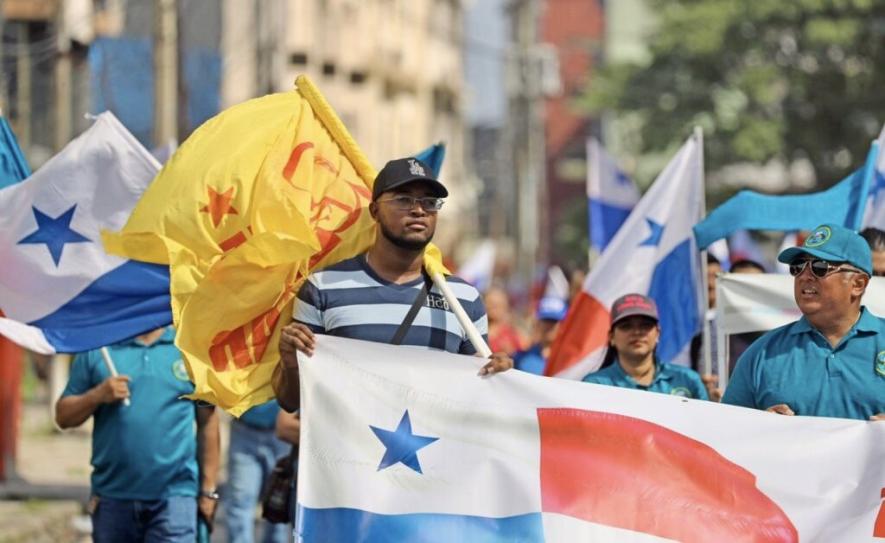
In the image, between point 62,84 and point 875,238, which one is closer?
point 875,238

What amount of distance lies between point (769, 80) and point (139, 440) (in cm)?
3107

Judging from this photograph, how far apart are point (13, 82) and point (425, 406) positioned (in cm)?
1559

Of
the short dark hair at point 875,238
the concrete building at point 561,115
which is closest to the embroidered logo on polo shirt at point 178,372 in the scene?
the short dark hair at point 875,238

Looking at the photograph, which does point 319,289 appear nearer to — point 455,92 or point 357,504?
point 357,504

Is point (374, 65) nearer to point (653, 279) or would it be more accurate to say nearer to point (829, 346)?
point (653, 279)

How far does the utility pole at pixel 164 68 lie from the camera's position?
17016mm

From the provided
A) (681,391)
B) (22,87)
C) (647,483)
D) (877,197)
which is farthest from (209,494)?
(22,87)

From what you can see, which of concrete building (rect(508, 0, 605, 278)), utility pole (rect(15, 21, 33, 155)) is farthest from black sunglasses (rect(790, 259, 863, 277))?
concrete building (rect(508, 0, 605, 278))

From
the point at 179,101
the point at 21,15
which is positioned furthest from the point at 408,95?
the point at 179,101

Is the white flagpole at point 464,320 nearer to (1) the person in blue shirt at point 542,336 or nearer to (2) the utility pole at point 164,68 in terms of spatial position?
(1) the person in blue shirt at point 542,336

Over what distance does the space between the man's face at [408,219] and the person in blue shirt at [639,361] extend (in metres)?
1.74

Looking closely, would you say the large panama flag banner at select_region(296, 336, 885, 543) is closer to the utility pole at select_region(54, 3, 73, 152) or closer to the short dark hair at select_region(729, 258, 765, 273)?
the short dark hair at select_region(729, 258, 765, 273)

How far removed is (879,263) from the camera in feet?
28.3

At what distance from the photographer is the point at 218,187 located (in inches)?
271
